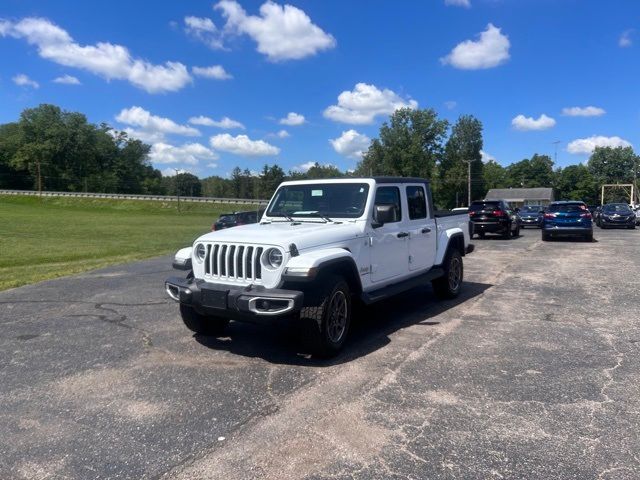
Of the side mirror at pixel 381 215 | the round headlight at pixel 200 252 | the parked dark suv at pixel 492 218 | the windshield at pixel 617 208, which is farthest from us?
the windshield at pixel 617 208

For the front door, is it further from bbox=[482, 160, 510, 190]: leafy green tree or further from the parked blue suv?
bbox=[482, 160, 510, 190]: leafy green tree

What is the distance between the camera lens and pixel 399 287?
21.1ft

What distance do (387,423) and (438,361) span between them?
1550 millimetres

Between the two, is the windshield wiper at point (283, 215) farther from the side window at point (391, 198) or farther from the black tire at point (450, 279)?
the black tire at point (450, 279)

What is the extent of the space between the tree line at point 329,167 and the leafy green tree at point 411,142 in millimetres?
186

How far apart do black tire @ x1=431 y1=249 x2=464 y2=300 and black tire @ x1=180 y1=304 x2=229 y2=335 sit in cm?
359

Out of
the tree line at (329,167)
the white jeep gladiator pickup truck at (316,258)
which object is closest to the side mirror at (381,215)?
the white jeep gladiator pickup truck at (316,258)

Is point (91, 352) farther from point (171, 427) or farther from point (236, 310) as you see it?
point (171, 427)

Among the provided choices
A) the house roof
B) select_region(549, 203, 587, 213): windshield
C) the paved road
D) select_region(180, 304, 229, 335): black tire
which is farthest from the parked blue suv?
the house roof

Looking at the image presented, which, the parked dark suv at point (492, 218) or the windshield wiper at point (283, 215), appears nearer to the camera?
the windshield wiper at point (283, 215)

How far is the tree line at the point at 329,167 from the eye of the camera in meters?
93.7

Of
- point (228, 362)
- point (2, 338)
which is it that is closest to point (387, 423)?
point (228, 362)

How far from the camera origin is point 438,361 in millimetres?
5090

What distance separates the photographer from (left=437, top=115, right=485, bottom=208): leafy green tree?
311 feet
